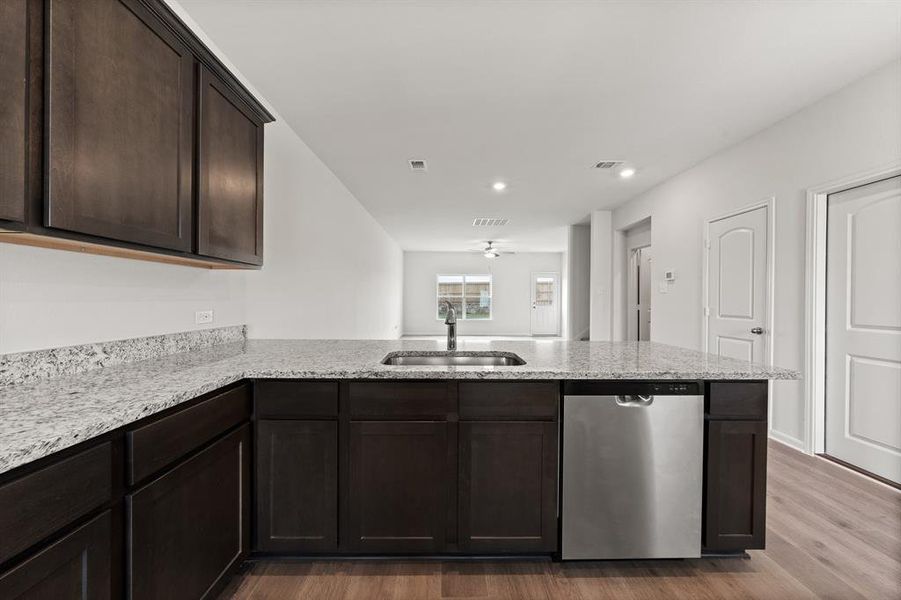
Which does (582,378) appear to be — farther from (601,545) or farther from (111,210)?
(111,210)

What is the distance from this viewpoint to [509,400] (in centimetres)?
180

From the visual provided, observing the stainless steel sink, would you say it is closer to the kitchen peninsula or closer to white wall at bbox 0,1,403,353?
the kitchen peninsula

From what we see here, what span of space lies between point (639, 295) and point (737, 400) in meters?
5.15

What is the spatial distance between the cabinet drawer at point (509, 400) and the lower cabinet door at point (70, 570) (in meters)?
1.18

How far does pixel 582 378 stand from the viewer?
176 cm

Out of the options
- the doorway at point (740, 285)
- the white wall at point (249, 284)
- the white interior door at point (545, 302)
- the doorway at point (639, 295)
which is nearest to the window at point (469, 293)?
the white interior door at point (545, 302)

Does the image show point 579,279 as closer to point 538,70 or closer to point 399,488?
point 538,70

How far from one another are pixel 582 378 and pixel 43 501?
5.38 feet

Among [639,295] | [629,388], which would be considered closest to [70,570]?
[629,388]

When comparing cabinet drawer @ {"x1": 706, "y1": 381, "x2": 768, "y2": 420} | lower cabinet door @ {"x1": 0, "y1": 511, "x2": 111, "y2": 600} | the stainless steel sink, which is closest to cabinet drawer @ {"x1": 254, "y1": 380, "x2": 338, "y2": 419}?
the stainless steel sink

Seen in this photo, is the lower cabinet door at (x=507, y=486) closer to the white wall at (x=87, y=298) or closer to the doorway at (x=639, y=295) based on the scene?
the white wall at (x=87, y=298)

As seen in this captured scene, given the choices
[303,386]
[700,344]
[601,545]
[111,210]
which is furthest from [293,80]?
[700,344]

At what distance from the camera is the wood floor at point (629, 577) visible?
1.73m

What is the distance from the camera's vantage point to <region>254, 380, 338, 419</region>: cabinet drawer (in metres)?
1.79
